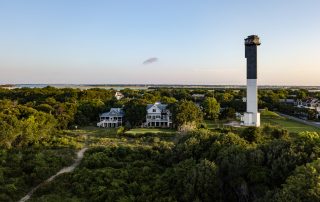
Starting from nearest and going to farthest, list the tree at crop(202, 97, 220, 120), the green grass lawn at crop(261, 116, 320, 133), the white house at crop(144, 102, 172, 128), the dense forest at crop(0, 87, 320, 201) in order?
1. the dense forest at crop(0, 87, 320, 201)
2. the green grass lawn at crop(261, 116, 320, 133)
3. the white house at crop(144, 102, 172, 128)
4. the tree at crop(202, 97, 220, 120)

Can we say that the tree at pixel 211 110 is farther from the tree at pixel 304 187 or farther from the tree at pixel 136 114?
the tree at pixel 304 187

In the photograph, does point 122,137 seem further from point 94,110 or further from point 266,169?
point 266,169

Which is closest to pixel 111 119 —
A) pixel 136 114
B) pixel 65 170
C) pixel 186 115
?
pixel 136 114

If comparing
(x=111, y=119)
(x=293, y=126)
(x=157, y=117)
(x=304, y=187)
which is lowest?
(x=293, y=126)

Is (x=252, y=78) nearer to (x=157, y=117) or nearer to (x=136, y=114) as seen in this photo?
(x=157, y=117)

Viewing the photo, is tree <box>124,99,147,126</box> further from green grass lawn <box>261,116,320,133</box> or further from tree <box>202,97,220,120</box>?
green grass lawn <box>261,116,320,133</box>

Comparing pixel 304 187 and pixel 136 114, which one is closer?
pixel 304 187

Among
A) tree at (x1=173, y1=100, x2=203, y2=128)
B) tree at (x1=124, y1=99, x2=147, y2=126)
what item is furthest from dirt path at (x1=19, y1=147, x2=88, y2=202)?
tree at (x1=124, y1=99, x2=147, y2=126)
